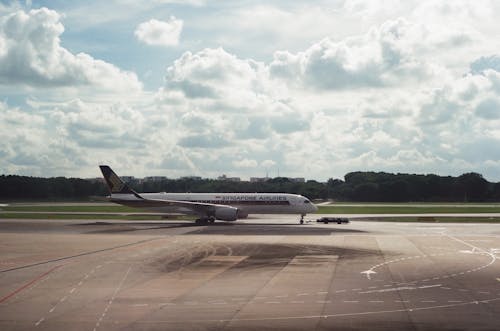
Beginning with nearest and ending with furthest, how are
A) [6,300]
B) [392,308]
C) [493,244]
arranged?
[392,308]
[6,300]
[493,244]

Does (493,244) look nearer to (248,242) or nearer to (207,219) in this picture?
(248,242)

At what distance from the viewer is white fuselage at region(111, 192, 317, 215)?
80.2m

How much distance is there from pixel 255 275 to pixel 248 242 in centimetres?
1951

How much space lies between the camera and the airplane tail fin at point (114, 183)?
85.7 m

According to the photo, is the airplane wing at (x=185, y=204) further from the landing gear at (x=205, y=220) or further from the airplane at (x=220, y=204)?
the landing gear at (x=205, y=220)

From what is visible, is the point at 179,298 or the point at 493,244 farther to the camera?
the point at 493,244

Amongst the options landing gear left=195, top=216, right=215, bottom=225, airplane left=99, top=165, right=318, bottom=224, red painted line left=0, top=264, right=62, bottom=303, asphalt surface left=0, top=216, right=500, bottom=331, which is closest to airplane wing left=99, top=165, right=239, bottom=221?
airplane left=99, top=165, right=318, bottom=224

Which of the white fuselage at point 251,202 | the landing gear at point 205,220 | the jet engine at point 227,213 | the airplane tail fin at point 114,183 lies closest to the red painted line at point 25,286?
the jet engine at point 227,213

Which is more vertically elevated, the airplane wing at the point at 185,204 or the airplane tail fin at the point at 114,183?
the airplane tail fin at the point at 114,183

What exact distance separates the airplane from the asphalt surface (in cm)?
2919

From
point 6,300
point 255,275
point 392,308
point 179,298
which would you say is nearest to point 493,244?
point 255,275

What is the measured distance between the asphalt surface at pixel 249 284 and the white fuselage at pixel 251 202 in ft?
97.3

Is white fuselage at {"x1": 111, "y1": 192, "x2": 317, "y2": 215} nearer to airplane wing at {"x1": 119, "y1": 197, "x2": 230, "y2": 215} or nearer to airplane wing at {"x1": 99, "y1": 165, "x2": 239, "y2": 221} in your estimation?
airplane wing at {"x1": 99, "y1": 165, "x2": 239, "y2": 221}

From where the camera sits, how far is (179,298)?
2388cm
